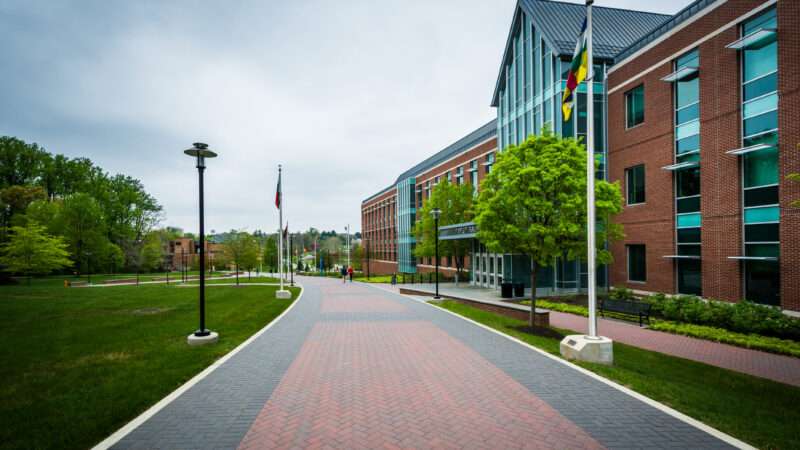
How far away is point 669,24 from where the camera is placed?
67.2ft

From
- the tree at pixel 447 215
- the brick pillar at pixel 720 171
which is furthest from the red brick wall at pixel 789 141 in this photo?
the tree at pixel 447 215

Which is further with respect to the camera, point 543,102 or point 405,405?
point 543,102

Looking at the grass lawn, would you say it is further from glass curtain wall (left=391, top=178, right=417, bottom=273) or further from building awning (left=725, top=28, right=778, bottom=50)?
glass curtain wall (left=391, top=178, right=417, bottom=273)

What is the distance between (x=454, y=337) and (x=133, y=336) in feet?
29.9

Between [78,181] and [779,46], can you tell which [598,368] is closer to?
[779,46]

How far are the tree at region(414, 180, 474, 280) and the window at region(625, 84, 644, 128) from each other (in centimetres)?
1272

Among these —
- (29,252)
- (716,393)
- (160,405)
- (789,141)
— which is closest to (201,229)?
(160,405)

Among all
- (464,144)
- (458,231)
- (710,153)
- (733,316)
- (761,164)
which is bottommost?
(733,316)

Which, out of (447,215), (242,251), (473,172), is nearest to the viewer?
(447,215)

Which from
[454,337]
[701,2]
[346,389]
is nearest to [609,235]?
[454,337]

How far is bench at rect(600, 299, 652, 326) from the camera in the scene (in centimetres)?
1473

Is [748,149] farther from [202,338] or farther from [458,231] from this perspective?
[202,338]

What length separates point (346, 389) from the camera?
21.6ft

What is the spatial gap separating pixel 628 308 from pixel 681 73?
40.8 ft
